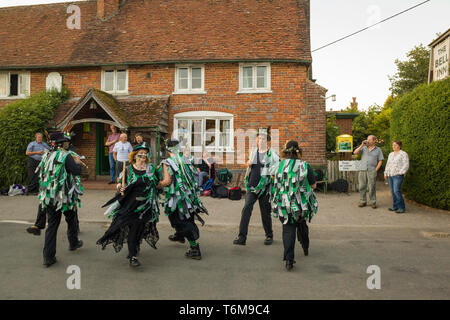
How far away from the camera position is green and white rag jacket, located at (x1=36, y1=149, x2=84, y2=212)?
477cm

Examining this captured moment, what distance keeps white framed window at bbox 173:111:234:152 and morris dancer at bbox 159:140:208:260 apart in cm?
882

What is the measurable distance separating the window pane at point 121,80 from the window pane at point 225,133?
4714 millimetres

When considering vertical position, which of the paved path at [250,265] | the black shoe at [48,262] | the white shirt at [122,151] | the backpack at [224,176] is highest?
the white shirt at [122,151]

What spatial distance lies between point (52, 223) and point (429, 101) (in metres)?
8.77

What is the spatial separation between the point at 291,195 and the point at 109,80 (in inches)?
493

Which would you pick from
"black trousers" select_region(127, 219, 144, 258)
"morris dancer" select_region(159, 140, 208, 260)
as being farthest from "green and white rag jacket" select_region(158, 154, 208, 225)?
"black trousers" select_region(127, 219, 144, 258)

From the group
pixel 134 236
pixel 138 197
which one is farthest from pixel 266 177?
pixel 134 236

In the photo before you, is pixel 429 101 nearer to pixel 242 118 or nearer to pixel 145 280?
pixel 242 118

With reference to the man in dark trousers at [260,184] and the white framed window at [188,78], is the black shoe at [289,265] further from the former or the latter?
the white framed window at [188,78]

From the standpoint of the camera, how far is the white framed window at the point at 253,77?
1377cm

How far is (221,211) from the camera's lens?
8391mm

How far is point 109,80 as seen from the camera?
14.8m

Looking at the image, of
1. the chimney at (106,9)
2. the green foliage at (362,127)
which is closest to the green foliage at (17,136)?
the chimney at (106,9)
